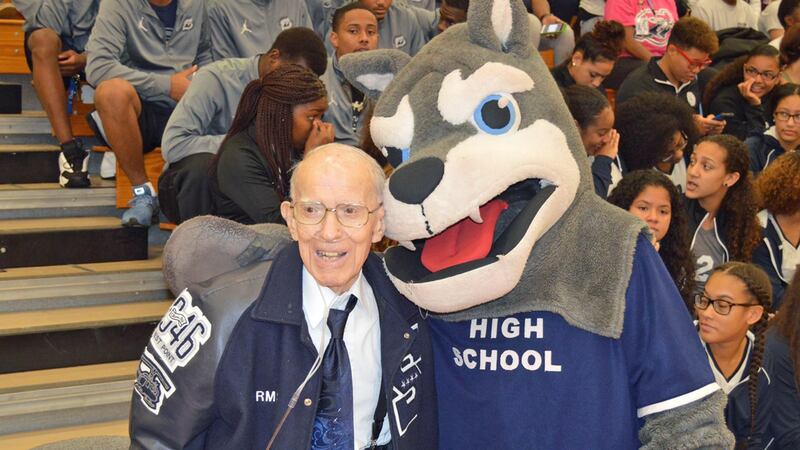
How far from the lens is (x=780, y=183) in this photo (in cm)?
457

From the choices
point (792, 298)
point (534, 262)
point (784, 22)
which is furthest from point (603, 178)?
point (784, 22)

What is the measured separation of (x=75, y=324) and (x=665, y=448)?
2888 millimetres

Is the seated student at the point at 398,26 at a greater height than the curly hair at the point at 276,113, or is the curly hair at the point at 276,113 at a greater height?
the seated student at the point at 398,26

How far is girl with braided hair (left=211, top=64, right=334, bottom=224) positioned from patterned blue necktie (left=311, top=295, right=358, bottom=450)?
172cm

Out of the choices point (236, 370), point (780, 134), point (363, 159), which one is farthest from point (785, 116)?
point (236, 370)

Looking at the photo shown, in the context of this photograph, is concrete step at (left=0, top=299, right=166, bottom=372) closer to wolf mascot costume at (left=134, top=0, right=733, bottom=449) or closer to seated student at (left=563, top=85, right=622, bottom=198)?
seated student at (left=563, top=85, right=622, bottom=198)

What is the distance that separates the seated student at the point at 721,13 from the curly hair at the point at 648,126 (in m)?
3.19

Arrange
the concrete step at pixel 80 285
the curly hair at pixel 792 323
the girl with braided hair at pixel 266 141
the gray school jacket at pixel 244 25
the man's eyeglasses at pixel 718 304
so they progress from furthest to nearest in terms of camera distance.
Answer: the gray school jacket at pixel 244 25, the concrete step at pixel 80 285, the girl with braided hair at pixel 266 141, the man's eyeglasses at pixel 718 304, the curly hair at pixel 792 323

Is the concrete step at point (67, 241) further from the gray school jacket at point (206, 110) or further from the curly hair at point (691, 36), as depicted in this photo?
the curly hair at point (691, 36)

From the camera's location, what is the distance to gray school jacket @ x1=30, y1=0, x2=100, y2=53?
16.5ft

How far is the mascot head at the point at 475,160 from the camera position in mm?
1930

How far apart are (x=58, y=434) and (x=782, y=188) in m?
3.07

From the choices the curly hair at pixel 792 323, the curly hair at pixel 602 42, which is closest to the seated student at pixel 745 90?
the curly hair at pixel 602 42

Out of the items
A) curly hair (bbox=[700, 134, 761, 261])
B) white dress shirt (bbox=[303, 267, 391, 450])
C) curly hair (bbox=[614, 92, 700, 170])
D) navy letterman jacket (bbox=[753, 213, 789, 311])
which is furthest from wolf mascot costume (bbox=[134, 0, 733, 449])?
navy letterman jacket (bbox=[753, 213, 789, 311])
